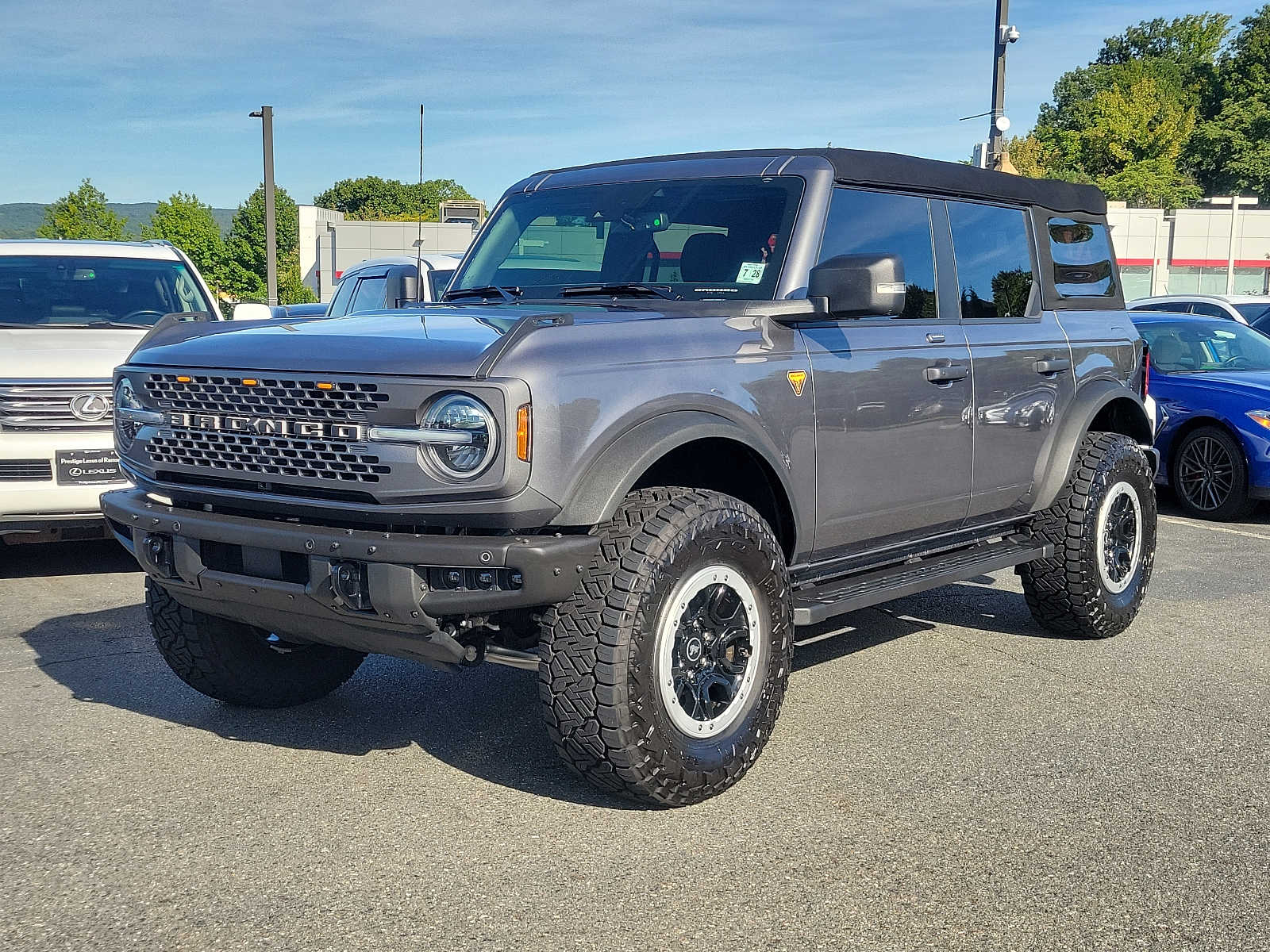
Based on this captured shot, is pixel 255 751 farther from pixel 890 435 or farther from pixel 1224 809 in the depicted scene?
pixel 1224 809

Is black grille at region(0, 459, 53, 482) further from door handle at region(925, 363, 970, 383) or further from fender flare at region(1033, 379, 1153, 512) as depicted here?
fender flare at region(1033, 379, 1153, 512)

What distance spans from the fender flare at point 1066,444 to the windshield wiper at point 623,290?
6.67 feet

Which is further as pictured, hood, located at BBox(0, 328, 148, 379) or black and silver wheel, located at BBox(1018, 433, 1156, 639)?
hood, located at BBox(0, 328, 148, 379)

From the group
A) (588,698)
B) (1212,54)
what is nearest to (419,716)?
(588,698)

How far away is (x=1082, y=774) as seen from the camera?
4.28m

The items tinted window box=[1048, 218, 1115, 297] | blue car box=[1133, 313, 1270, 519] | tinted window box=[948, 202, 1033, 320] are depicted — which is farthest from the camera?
blue car box=[1133, 313, 1270, 519]

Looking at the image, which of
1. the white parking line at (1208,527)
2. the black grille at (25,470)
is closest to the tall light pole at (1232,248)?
the white parking line at (1208,527)

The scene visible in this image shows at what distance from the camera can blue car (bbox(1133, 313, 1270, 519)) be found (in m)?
9.88

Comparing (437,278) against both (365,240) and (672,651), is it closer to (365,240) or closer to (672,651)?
(672,651)

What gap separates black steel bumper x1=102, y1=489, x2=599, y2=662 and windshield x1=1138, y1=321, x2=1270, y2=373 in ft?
28.2

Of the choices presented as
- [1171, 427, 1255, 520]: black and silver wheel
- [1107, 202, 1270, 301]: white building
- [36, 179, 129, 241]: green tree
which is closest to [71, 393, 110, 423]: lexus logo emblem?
[1171, 427, 1255, 520]: black and silver wheel

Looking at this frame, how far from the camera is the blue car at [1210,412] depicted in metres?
9.88

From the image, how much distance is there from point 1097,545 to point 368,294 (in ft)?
25.7

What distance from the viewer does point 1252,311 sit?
16812 mm
